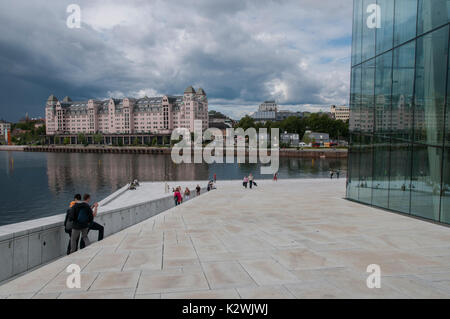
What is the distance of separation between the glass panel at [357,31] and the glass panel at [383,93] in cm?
245

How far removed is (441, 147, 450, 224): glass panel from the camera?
13.6m

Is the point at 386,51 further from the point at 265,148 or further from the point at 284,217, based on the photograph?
the point at 265,148

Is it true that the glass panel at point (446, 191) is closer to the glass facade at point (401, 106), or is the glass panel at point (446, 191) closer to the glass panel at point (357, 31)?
the glass facade at point (401, 106)

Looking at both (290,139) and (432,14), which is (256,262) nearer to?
(432,14)

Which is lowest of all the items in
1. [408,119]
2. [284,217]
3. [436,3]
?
[284,217]

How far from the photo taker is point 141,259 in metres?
8.21

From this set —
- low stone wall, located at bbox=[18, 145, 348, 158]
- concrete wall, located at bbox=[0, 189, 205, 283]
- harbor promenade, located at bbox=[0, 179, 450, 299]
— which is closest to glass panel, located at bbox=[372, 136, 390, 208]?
harbor promenade, located at bbox=[0, 179, 450, 299]

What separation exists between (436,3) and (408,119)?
206 inches

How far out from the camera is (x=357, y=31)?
67.5 feet

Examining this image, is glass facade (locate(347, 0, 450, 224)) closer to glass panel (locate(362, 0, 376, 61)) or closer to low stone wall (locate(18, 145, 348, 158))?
glass panel (locate(362, 0, 376, 61))

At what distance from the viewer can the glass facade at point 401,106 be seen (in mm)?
14000

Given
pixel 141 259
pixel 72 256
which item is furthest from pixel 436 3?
pixel 72 256

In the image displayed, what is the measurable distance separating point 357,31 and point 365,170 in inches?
354

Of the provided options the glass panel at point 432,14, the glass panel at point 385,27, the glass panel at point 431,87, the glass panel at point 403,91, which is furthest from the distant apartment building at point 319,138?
the glass panel at point 432,14
